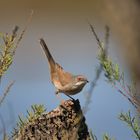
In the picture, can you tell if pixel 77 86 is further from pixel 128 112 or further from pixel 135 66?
pixel 128 112

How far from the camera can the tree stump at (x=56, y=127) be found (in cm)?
202

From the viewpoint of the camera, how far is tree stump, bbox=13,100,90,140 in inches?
79.6

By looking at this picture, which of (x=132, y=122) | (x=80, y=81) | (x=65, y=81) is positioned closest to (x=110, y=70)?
(x=132, y=122)

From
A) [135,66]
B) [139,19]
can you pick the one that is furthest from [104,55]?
[139,19]

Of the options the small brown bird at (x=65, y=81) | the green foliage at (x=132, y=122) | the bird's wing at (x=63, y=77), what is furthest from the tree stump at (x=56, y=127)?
the bird's wing at (x=63, y=77)

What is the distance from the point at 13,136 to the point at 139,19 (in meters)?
1.43

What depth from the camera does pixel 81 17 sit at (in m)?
10.2

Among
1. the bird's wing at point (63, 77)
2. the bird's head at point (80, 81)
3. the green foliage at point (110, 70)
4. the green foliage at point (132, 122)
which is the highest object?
the bird's wing at point (63, 77)

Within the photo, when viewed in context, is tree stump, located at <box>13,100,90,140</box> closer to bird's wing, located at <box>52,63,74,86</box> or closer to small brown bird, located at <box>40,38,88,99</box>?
small brown bird, located at <box>40,38,88,99</box>

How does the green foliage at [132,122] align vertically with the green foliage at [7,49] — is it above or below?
below

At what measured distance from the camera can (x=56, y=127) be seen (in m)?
2.06

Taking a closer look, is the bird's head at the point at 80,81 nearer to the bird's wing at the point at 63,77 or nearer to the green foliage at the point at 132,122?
the bird's wing at the point at 63,77

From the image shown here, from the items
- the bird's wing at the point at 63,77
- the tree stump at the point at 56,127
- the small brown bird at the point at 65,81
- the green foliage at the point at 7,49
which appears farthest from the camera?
the bird's wing at the point at 63,77

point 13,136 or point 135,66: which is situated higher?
point 135,66
